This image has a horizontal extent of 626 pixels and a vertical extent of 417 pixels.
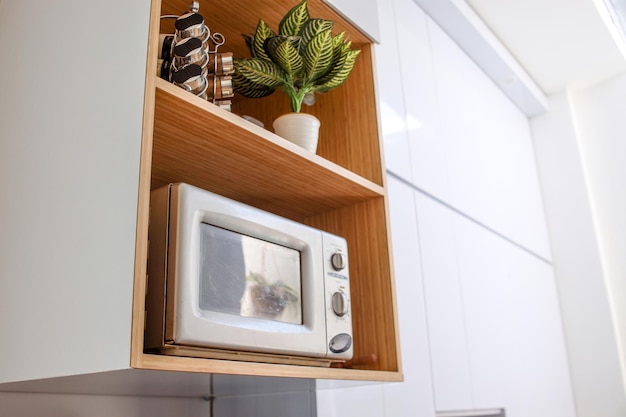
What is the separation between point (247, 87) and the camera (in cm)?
114

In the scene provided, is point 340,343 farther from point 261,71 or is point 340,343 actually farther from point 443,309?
point 443,309

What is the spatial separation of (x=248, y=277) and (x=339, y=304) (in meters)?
0.20

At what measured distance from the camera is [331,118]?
1.30 metres

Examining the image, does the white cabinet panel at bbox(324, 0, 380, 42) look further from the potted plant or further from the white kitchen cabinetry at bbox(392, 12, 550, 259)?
the white kitchen cabinetry at bbox(392, 12, 550, 259)

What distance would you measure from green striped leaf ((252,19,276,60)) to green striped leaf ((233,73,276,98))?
0.05 m

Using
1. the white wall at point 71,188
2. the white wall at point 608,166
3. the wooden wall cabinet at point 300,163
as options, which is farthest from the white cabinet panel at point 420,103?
the white wall at point 608,166

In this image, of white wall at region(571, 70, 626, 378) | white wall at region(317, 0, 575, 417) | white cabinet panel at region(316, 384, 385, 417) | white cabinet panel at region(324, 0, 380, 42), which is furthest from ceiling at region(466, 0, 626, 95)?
white cabinet panel at region(316, 384, 385, 417)

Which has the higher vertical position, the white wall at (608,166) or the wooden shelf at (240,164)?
the white wall at (608,166)

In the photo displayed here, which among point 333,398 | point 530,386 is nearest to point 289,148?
point 333,398

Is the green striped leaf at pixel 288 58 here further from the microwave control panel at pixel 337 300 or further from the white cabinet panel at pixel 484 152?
the white cabinet panel at pixel 484 152

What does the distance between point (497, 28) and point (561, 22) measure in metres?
0.27

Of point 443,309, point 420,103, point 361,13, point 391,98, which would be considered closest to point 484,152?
point 420,103

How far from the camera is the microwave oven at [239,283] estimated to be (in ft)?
2.43

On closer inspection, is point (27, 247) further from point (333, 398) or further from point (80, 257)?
point (333, 398)
